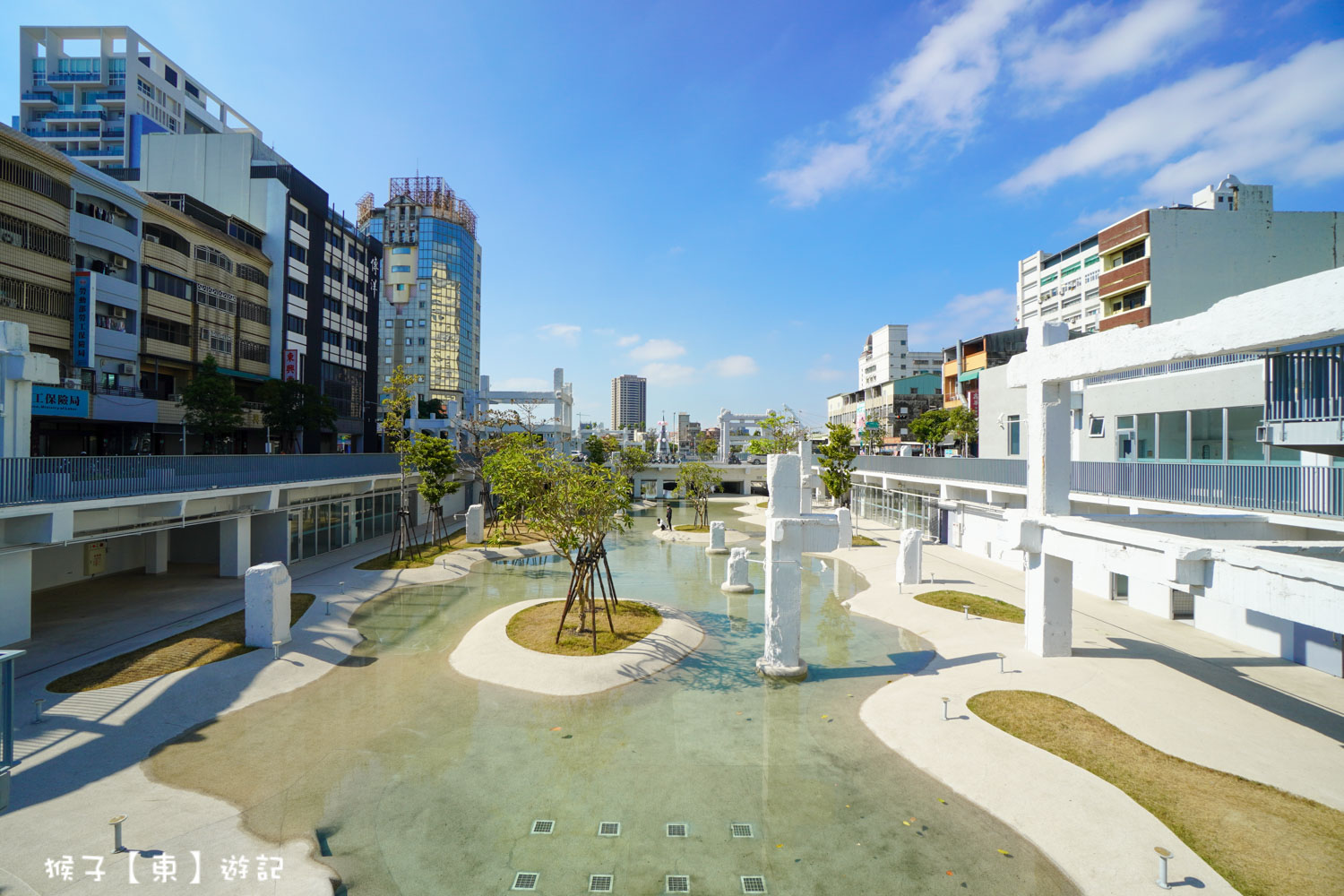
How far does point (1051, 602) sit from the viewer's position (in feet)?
48.4

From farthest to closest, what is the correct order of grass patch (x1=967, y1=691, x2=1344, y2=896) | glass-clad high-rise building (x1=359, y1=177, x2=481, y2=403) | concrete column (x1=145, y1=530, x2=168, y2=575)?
1. glass-clad high-rise building (x1=359, y1=177, x2=481, y2=403)
2. concrete column (x1=145, y1=530, x2=168, y2=575)
3. grass patch (x1=967, y1=691, x2=1344, y2=896)

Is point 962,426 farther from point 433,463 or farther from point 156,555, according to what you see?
point 156,555

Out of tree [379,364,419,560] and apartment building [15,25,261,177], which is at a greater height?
apartment building [15,25,261,177]

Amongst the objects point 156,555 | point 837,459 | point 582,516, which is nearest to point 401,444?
point 156,555

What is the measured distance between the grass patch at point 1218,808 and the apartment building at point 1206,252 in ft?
112

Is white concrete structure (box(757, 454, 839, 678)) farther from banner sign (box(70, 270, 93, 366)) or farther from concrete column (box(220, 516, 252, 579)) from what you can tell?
banner sign (box(70, 270, 93, 366))

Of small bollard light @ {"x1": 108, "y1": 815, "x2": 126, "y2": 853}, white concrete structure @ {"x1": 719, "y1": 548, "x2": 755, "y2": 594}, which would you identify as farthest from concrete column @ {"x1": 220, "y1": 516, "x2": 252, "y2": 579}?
white concrete structure @ {"x1": 719, "y1": 548, "x2": 755, "y2": 594}

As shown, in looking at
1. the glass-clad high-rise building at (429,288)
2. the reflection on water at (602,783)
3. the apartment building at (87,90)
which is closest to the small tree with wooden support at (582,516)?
the reflection on water at (602,783)

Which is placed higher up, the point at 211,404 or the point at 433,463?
the point at 211,404

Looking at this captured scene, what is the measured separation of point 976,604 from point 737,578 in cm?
861

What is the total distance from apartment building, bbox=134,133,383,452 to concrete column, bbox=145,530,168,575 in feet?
65.2

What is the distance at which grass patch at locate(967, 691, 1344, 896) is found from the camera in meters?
7.30

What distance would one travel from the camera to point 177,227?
35.2 meters

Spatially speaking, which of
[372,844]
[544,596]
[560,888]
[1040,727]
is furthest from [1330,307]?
[544,596]
